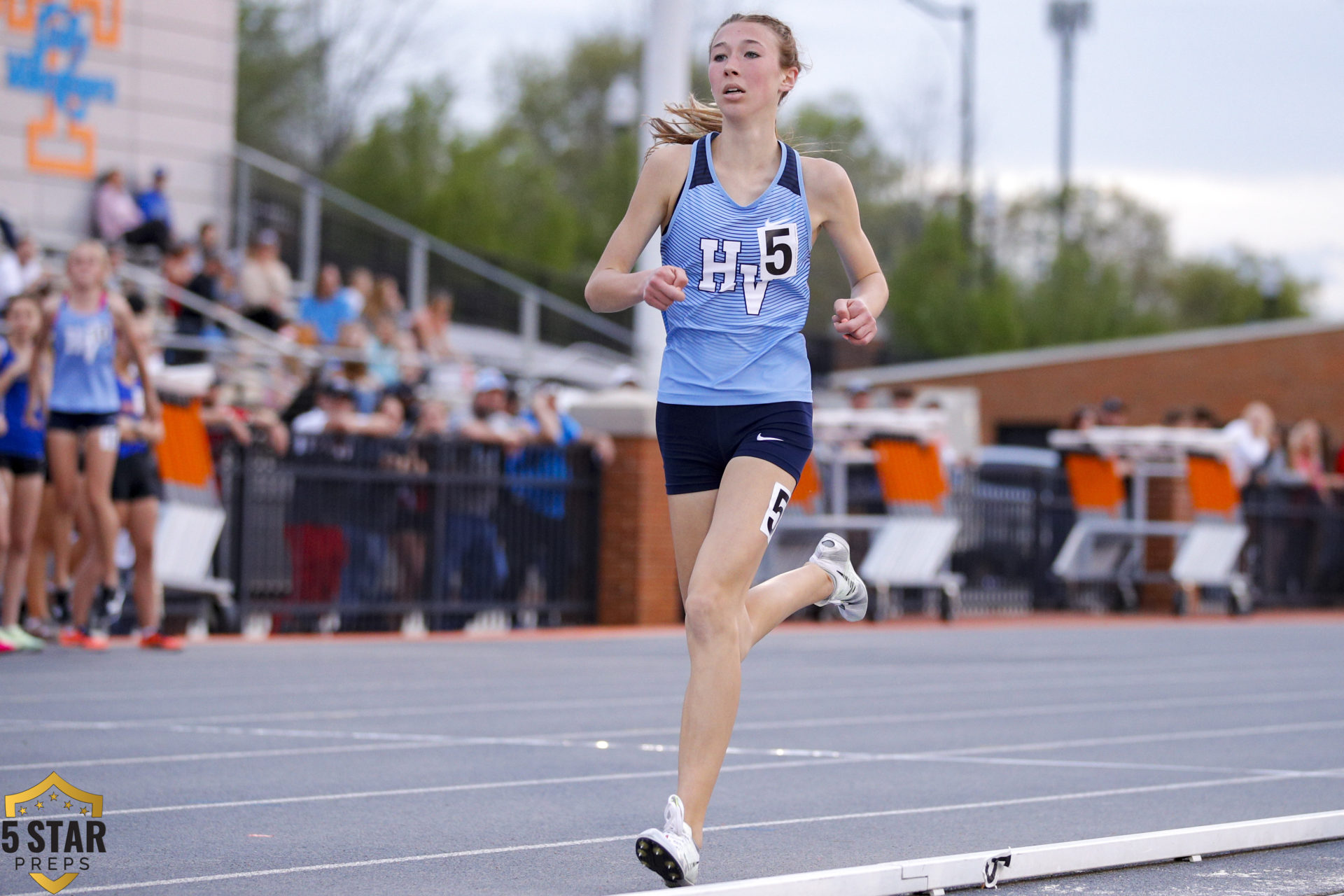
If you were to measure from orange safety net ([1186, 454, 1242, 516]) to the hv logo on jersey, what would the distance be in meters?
15.3

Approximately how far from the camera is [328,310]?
2017 cm

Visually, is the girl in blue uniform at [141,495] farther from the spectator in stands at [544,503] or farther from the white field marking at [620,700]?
the spectator in stands at [544,503]

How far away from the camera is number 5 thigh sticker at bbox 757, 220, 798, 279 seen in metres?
4.91

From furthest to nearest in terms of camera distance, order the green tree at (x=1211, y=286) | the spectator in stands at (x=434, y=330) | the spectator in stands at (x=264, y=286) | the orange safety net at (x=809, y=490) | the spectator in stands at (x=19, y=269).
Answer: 1. the green tree at (x=1211, y=286)
2. the spectator in stands at (x=434, y=330)
3. the spectator in stands at (x=264, y=286)
4. the orange safety net at (x=809, y=490)
5. the spectator in stands at (x=19, y=269)

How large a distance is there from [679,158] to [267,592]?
888 cm

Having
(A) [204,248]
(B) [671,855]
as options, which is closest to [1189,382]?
(A) [204,248]

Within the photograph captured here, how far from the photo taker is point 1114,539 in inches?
758

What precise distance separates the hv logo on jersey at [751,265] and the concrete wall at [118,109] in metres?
16.9

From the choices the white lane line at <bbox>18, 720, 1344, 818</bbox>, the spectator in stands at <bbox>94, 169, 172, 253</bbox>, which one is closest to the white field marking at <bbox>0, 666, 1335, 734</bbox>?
the white lane line at <bbox>18, 720, 1344, 818</bbox>

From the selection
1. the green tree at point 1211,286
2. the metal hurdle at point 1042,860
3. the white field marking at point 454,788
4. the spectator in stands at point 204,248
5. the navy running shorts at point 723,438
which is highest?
the green tree at point 1211,286

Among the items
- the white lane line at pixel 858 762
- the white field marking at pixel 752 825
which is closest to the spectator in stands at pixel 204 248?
Answer: the white lane line at pixel 858 762

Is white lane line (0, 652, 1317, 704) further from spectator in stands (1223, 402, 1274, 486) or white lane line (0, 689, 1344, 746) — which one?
spectator in stands (1223, 402, 1274, 486)

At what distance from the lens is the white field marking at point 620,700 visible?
7.70m

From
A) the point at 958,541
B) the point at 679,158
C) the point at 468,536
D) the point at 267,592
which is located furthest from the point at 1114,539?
the point at 679,158
